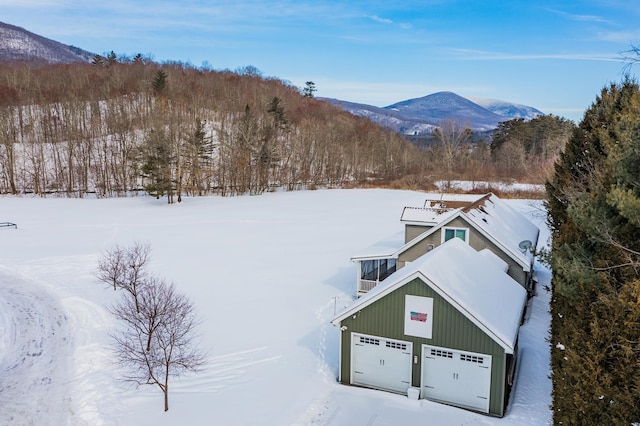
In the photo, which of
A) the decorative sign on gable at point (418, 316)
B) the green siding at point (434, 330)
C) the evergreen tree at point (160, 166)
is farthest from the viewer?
Answer: the evergreen tree at point (160, 166)

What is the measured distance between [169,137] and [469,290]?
45.2m

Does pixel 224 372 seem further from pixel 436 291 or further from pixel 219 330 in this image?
pixel 436 291

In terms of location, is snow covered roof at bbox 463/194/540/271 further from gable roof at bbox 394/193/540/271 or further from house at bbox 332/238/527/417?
house at bbox 332/238/527/417

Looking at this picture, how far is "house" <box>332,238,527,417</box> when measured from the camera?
41.3ft

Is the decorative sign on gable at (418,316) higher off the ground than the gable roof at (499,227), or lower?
lower

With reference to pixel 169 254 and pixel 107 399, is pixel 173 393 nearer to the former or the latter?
pixel 107 399

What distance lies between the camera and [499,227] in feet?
72.0

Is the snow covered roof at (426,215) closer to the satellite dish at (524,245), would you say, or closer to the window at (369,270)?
the window at (369,270)

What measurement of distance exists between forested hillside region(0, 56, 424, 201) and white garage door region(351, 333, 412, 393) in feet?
125

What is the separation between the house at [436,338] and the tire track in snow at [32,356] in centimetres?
918

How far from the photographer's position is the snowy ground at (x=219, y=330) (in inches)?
504

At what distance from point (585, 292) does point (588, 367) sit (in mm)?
1727

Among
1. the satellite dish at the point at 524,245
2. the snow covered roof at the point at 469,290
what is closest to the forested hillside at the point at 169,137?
the satellite dish at the point at 524,245

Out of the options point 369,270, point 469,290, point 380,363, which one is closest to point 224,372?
point 380,363
